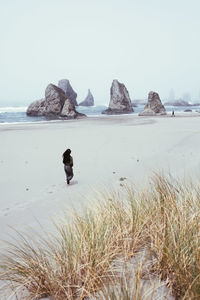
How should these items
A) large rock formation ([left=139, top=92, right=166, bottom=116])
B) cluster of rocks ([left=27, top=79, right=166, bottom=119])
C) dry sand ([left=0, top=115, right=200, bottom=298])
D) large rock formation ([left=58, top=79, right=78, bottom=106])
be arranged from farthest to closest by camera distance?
large rock formation ([left=58, top=79, right=78, bottom=106]) < large rock formation ([left=139, top=92, right=166, bottom=116]) < cluster of rocks ([left=27, top=79, right=166, bottom=119]) < dry sand ([left=0, top=115, right=200, bottom=298])

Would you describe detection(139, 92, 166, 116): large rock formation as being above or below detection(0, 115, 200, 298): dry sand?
above

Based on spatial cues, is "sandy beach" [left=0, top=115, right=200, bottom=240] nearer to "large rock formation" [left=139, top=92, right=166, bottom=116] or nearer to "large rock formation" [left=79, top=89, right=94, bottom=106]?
"large rock formation" [left=139, top=92, right=166, bottom=116]

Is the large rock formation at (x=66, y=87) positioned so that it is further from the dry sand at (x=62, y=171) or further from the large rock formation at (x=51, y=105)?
the dry sand at (x=62, y=171)

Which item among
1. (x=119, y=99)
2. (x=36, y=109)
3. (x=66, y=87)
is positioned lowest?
(x=36, y=109)

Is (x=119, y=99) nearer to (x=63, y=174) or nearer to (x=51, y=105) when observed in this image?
(x=51, y=105)

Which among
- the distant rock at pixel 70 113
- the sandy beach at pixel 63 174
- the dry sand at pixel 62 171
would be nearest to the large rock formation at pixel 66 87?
the distant rock at pixel 70 113

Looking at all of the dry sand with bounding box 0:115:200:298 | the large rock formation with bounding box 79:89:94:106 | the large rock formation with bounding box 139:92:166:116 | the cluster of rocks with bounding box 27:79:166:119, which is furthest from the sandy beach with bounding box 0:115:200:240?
the large rock formation with bounding box 79:89:94:106

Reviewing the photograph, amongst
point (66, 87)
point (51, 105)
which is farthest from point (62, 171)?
point (66, 87)

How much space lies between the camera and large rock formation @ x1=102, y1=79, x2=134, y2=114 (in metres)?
67.0

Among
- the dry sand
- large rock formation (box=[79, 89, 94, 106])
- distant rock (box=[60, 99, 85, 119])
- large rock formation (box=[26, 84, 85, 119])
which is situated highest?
large rock formation (box=[79, 89, 94, 106])

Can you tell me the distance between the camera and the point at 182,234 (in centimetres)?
200

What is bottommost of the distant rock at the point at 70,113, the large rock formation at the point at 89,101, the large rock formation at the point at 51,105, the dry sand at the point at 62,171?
the dry sand at the point at 62,171

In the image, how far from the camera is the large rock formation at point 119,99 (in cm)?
6700

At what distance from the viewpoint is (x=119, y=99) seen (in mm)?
68000
